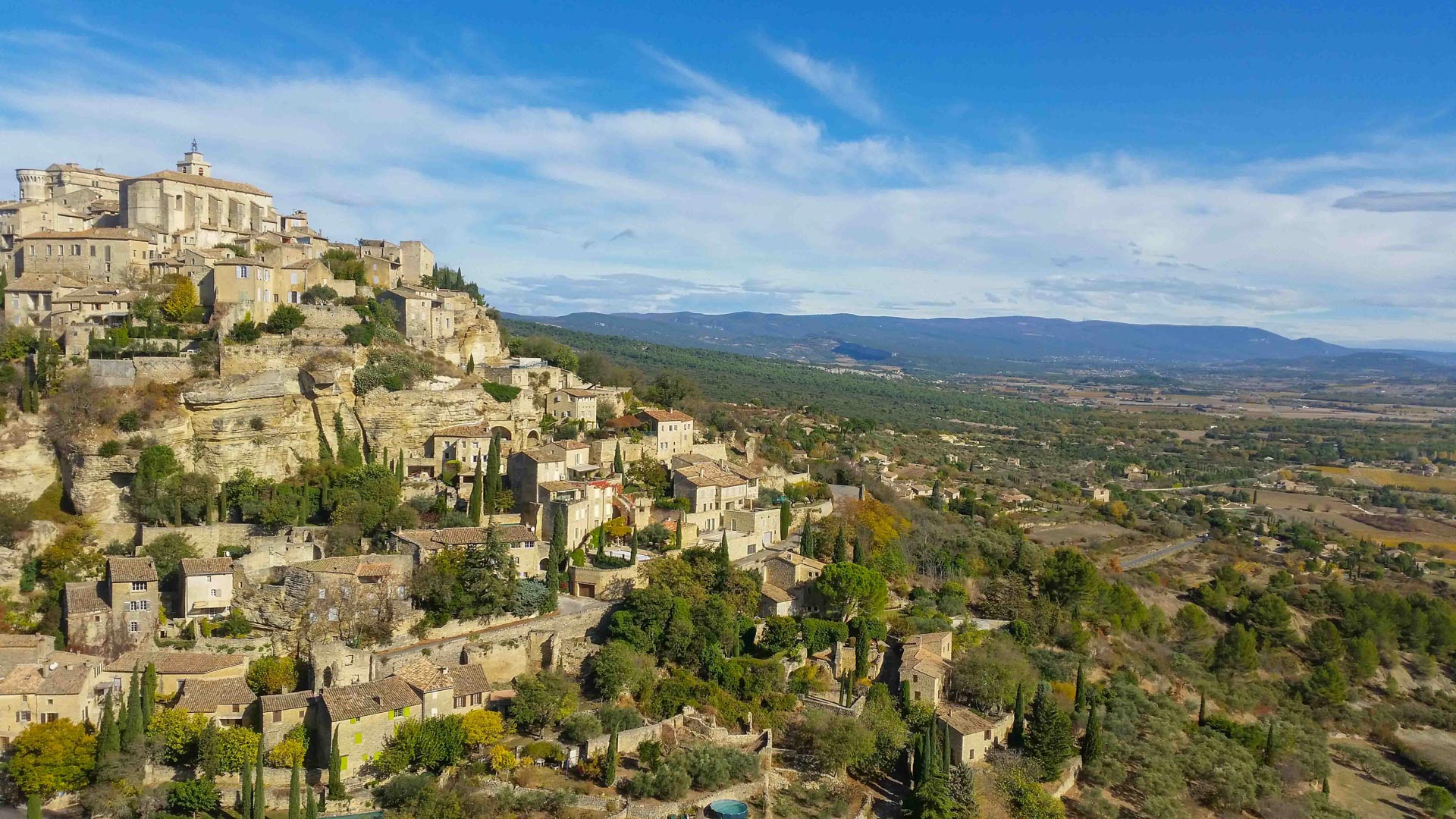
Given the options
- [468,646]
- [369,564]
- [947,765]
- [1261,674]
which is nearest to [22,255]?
[369,564]

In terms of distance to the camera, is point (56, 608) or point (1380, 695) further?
point (1380, 695)

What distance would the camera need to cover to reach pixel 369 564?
2856cm

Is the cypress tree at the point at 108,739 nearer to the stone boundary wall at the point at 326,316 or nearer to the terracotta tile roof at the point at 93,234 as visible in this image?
the stone boundary wall at the point at 326,316

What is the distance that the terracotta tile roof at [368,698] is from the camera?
79.1 feet

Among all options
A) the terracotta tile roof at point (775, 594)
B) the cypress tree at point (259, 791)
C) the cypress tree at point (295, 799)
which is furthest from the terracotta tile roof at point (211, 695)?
the terracotta tile roof at point (775, 594)

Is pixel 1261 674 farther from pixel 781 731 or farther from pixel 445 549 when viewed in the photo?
pixel 445 549

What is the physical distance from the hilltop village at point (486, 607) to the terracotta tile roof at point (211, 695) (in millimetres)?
105

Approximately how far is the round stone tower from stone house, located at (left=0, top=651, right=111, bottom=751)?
32185 millimetres

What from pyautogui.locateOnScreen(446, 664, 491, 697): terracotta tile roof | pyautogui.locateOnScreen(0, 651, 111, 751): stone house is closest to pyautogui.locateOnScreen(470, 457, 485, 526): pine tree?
pyautogui.locateOnScreen(446, 664, 491, 697): terracotta tile roof

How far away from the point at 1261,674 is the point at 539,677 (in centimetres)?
3519

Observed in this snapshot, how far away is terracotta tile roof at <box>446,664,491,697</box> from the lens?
26.4 meters

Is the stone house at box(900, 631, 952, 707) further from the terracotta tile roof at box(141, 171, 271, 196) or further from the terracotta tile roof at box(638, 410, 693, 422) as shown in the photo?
the terracotta tile roof at box(141, 171, 271, 196)

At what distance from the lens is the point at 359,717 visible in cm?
2416

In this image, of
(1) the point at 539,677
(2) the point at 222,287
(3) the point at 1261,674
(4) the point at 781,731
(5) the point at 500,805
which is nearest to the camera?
(5) the point at 500,805
